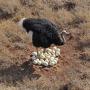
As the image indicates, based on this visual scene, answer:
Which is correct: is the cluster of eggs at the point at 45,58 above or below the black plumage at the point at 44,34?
below

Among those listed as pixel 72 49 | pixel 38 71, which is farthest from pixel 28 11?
pixel 38 71

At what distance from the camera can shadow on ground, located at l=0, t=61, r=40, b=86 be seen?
26.8 ft

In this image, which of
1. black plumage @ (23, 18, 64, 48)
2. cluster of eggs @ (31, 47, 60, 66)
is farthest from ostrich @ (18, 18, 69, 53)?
cluster of eggs @ (31, 47, 60, 66)

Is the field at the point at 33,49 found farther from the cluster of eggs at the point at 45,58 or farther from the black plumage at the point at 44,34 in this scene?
the black plumage at the point at 44,34

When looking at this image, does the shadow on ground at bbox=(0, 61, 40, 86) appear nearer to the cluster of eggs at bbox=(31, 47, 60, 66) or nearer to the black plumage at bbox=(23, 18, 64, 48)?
the cluster of eggs at bbox=(31, 47, 60, 66)

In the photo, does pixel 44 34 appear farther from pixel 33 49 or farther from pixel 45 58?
pixel 33 49

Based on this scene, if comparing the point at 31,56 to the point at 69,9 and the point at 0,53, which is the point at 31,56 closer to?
the point at 0,53

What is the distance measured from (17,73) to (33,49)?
1188mm

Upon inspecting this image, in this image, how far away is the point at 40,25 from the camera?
866cm

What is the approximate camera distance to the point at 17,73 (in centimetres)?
848

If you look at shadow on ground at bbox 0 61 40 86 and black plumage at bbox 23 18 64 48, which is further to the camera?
black plumage at bbox 23 18 64 48

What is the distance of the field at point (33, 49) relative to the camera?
813 cm

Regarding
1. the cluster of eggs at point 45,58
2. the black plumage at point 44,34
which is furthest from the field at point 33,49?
the black plumage at point 44,34

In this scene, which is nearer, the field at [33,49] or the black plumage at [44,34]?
the field at [33,49]
